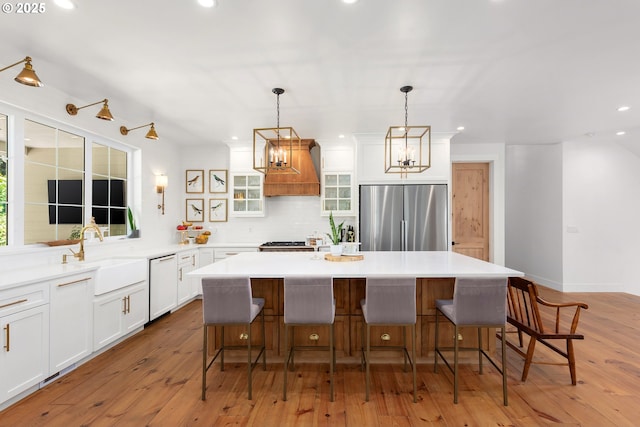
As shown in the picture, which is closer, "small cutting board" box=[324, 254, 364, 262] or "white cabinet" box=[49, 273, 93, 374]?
"white cabinet" box=[49, 273, 93, 374]

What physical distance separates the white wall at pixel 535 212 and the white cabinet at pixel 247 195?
16.5 feet

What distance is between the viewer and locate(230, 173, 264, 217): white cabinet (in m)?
5.30

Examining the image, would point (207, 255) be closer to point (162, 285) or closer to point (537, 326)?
point (162, 285)

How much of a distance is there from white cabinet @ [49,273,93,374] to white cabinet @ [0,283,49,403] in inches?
2.5

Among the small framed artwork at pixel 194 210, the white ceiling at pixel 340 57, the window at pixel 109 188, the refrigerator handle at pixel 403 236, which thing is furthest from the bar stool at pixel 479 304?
the small framed artwork at pixel 194 210

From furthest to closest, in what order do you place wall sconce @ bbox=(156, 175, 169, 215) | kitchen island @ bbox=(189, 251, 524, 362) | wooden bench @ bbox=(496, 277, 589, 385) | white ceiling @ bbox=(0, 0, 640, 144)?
wall sconce @ bbox=(156, 175, 169, 215) → kitchen island @ bbox=(189, 251, 524, 362) → wooden bench @ bbox=(496, 277, 589, 385) → white ceiling @ bbox=(0, 0, 640, 144)

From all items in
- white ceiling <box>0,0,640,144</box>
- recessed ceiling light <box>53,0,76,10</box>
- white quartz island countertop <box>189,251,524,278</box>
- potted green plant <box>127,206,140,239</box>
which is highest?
recessed ceiling light <box>53,0,76,10</box>

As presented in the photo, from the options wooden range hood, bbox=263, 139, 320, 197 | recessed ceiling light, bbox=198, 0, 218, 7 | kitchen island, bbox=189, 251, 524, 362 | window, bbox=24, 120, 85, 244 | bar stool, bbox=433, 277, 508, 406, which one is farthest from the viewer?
wooden range hood, bbox=263, 139, 320, 197

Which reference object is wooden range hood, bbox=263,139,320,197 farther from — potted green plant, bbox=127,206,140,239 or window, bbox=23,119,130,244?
window, bbox=23,119,130,244

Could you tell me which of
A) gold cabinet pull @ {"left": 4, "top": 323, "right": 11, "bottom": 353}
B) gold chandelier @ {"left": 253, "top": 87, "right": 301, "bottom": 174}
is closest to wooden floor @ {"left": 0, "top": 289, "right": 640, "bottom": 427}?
gold cabinet pull @ {"left": 4, "top": 323, "right": 11, "bottom": 353}

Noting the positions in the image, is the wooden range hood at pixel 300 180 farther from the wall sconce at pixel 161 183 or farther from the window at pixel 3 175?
the window at pixel 3 175

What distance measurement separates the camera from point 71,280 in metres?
2.56

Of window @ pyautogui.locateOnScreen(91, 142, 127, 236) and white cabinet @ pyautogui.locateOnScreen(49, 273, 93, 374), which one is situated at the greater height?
window @ pyautogui.locateOnScreen(91, 142, 127, 236)

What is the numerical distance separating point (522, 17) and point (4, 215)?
4516mm
